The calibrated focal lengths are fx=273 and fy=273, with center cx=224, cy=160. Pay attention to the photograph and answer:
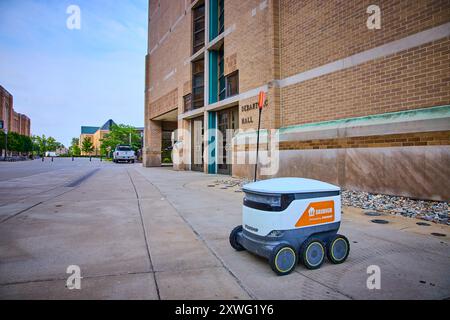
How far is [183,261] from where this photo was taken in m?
3.13

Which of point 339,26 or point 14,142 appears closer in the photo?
point 339,26

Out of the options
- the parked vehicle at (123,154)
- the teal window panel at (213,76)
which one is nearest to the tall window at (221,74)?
the teal window panel at (213,76)

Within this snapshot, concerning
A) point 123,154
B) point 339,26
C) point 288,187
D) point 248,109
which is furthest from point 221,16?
point 123,154

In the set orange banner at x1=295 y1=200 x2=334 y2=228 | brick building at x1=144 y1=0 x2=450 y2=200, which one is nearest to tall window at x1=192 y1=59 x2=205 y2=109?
brick building at x1=144 y1=0 x2=450 y2=200

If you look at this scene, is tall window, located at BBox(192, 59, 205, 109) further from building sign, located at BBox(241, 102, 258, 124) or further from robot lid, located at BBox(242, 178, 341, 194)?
robot lid, located at BBox(242, 178, 341, 194)

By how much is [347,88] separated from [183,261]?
24.0 ft

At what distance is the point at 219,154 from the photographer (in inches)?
658

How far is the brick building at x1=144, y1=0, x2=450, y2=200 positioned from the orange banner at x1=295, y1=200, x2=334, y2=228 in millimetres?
4175

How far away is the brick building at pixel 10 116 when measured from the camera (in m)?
77.6
